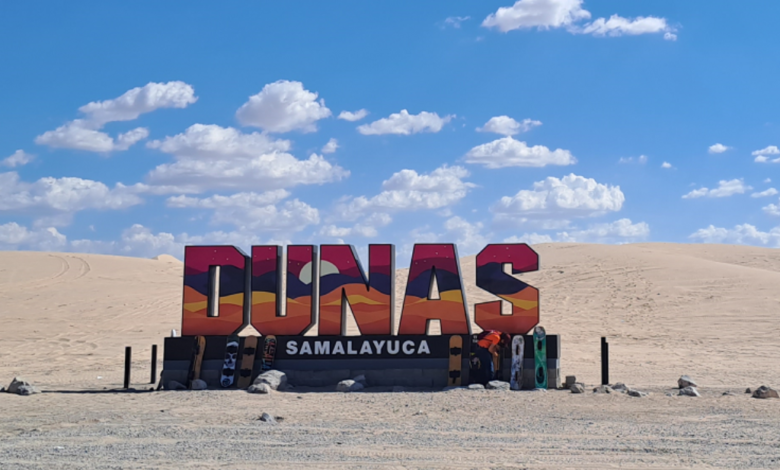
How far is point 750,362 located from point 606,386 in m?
7.86

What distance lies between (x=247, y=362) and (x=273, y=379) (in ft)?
3.47

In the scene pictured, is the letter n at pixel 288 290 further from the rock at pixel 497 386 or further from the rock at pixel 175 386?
the rock at pixel 497 386

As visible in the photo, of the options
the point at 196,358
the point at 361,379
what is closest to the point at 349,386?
the point at 361,379

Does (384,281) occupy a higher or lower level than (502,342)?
higher

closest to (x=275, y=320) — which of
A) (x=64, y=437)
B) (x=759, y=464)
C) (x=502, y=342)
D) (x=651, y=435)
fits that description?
(x=502, y=342)

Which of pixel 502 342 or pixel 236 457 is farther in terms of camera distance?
pixel 502 342

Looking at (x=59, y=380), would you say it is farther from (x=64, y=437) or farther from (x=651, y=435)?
(x=651, y=435)

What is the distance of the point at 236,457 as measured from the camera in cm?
909

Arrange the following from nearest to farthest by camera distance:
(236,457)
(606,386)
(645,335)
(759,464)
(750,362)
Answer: (759,464) < (236,457) < (606,386) < (750,362) < (645,335)

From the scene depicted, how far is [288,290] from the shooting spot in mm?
17641

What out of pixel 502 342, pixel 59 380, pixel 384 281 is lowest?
pixel 59 380

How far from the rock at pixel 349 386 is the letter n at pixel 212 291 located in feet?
9.88

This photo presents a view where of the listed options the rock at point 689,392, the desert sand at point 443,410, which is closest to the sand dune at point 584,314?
the desert sand at point 443,410

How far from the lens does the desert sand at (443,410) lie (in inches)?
361
